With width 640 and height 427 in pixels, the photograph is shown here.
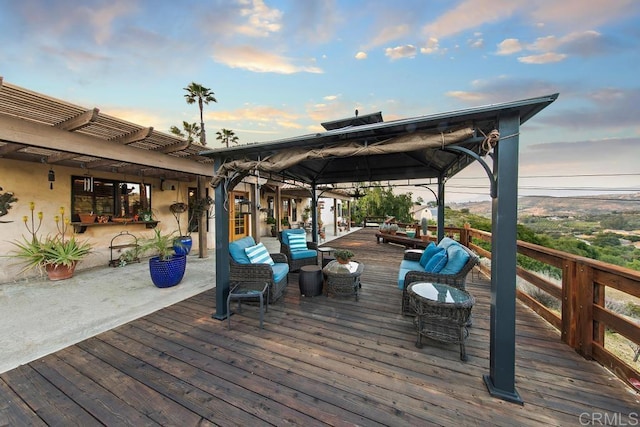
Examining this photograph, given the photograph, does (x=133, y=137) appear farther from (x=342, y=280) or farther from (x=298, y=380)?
(x=298, y=380)

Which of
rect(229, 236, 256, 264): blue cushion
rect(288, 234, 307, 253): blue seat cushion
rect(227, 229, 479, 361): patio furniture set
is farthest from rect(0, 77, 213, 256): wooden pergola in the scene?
rect(288, 234, 307, 253): blue seat cushion

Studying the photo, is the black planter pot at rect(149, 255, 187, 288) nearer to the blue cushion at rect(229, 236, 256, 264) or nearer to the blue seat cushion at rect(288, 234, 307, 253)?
the blue cushion at rect(229, 236, 256, 264)

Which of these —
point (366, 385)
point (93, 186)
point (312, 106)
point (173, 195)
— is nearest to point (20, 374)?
point (366, 385)

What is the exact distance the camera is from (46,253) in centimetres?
462

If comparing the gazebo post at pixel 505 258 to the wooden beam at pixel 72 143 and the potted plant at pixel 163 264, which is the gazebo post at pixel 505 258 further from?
the wooden beam at pixel 72 143

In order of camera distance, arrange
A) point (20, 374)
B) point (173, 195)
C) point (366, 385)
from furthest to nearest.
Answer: point (173, 195) < point (20, 374) < point (366, 385)

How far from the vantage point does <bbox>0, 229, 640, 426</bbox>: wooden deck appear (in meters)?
1.57

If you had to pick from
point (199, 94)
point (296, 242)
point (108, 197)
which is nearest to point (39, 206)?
point (108, 197)

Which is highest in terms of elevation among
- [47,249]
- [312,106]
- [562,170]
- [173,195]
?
[312,106]

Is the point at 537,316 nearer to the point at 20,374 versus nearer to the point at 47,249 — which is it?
the point at 20,374

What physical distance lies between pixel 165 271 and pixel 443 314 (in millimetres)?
4396

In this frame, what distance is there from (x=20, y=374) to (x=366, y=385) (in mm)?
2986

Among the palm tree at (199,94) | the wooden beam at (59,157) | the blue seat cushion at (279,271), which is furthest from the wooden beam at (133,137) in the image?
the palm tree at (199,94)

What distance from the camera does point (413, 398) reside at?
1716mm
